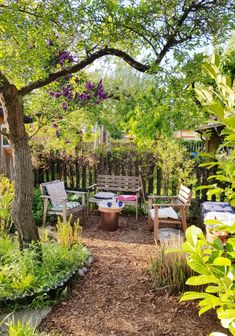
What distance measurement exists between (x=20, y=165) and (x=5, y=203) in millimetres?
1704

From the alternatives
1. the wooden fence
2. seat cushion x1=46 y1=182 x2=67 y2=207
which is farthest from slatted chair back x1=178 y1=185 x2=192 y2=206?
seat cushion x1=46 y1=182 x2=67 y2=207

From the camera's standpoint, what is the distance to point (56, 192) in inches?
235

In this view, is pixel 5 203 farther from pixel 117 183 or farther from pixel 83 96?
pixel 117 183

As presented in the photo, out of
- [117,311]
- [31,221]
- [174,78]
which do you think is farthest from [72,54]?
[117,311]

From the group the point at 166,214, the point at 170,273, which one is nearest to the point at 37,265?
the point at 170,273

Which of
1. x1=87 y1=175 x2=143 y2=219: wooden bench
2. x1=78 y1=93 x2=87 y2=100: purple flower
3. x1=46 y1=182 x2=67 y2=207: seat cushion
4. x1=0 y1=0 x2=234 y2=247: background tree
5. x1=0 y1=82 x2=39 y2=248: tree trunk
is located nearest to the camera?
x1=0 y1=0 x2=234 y2=247: background tree

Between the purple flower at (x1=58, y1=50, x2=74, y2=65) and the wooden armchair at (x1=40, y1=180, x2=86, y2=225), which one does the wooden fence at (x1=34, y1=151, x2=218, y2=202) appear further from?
the purple flower at (x1=58, y1=50, x2=74, y2=65)

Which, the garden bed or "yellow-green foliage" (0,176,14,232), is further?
"yellow-green foliage" (0,176,14,232)

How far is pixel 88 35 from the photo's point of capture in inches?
122

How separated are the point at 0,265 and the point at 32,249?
1.32 feet

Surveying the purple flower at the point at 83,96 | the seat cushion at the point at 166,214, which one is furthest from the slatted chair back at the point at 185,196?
the purple flower at the point at 83,96

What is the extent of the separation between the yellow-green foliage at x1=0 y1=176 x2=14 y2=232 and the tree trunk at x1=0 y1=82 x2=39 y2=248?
3.31 feet

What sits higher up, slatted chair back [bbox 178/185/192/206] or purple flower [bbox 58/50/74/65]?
purple flower [bbox 58/50/74/65]

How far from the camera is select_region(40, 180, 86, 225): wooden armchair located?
17.9 ft
